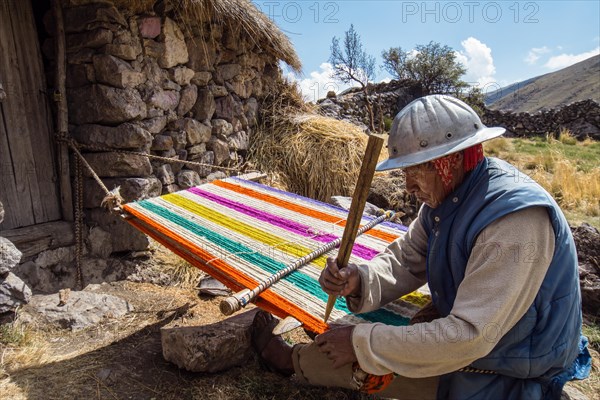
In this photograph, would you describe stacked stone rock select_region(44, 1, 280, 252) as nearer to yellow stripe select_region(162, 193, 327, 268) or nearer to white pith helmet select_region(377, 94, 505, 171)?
yellow stripe select_region(162, 193, 327, 268)

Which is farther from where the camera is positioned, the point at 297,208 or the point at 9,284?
the point at 297,208

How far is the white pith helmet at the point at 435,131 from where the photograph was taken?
1193 millimetres

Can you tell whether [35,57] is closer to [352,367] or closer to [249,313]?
[249,313]

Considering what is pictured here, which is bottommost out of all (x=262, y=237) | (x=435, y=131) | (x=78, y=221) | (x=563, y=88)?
(x=78, y=221)

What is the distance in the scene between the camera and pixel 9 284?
2.22 m

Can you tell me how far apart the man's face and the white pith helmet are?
0.06 meters

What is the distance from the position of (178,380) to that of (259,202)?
3.62 feet

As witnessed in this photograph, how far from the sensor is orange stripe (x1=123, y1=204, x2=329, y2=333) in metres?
1.51

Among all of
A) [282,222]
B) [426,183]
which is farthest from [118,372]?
[426,183]

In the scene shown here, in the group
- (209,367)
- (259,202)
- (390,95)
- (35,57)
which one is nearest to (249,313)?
(209,367)

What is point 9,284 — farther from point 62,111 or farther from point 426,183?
point 426,183

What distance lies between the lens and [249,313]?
2.30 meters

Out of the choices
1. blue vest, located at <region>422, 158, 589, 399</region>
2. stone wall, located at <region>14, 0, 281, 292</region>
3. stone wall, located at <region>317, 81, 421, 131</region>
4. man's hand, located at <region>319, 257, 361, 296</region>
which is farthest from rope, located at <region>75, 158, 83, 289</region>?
stone wall, located at <region>317, 81, 421, 131</region>

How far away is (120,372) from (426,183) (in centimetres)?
167
